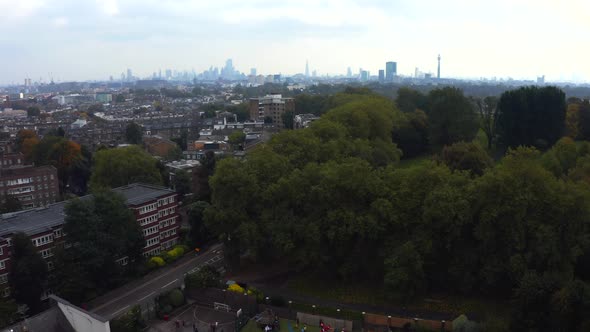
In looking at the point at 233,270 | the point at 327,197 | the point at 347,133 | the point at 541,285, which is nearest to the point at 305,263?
the point at 327,197

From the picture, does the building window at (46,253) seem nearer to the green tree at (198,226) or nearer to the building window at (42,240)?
the building window at (42,240)

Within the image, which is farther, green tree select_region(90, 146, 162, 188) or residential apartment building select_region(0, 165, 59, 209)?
residential apartment building select_region(0, 165, 59, 209)

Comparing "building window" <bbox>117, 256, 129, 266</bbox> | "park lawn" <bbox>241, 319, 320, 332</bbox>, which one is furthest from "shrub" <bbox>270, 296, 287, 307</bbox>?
"building window" <bbox>117, 256, 129, 266</bbox>

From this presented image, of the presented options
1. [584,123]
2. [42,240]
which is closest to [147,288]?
[42,240]

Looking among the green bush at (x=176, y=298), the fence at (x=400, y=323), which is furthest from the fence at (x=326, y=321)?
the green bush at (x=176, y=298)

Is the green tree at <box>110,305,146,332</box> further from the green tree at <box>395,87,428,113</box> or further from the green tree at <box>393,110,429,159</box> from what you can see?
the green tree at <box>395,87,428,113</box>
